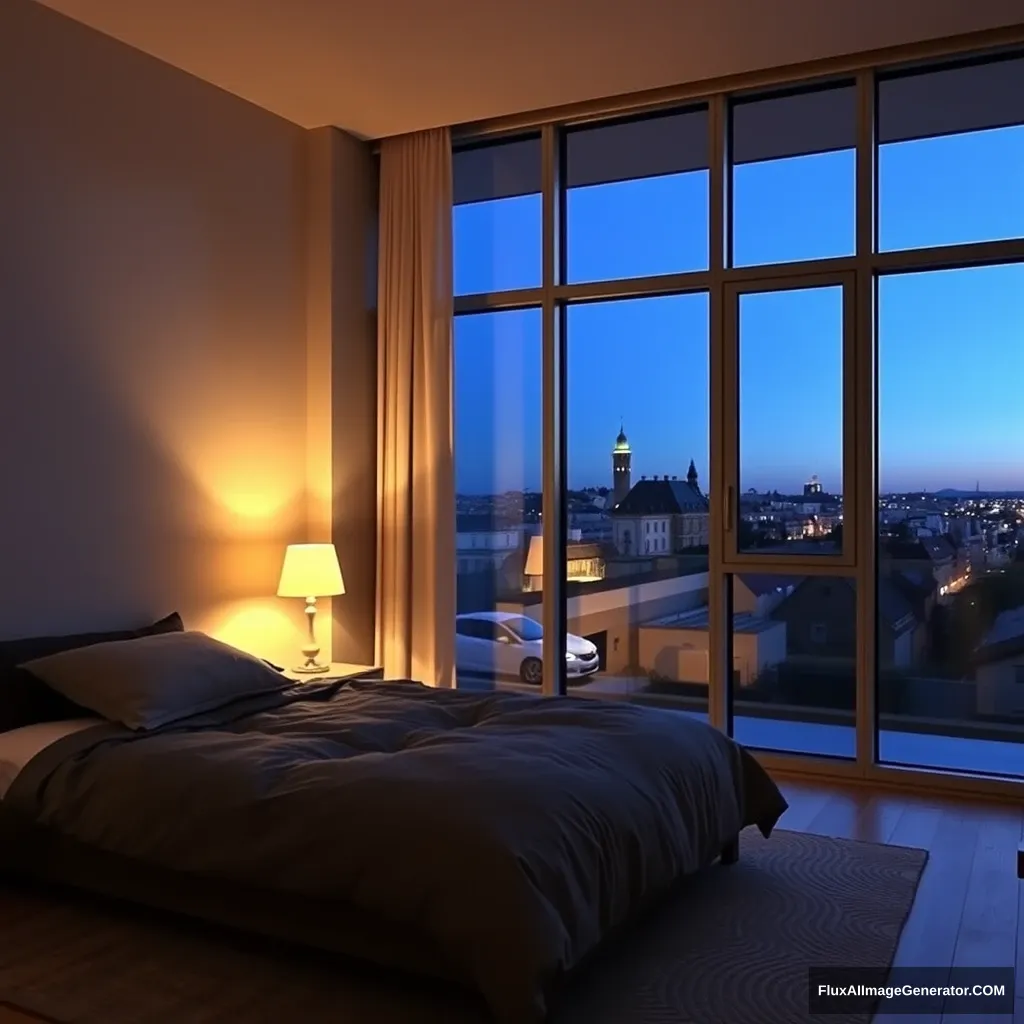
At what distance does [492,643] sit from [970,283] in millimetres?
2797

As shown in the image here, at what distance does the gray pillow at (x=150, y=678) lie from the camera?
332 cm

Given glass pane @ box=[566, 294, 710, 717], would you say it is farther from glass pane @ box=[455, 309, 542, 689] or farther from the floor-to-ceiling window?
glass pane @ box=[455, 309, 542, 689]

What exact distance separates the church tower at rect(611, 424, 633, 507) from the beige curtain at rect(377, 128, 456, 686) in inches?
31.4

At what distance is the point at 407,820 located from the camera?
7.99 ft

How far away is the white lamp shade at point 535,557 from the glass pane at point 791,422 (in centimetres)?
100

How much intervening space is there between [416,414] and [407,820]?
314cm

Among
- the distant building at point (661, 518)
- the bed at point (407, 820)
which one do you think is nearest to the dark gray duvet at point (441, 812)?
the bed at point (407, 820)

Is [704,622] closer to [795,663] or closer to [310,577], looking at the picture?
[795,663]

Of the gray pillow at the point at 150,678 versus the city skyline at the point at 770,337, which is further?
the city skyline at the point at 770,337

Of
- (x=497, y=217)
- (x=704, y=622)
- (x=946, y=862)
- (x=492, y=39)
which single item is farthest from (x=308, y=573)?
(x=946, y=862)

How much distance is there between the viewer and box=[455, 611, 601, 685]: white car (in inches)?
209

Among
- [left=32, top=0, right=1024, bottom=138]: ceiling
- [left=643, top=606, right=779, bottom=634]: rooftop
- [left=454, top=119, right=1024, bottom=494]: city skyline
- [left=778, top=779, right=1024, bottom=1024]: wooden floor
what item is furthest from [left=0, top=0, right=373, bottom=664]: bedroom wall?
[left=778, top=779, right=1024, bottom=1024]: wooden floor

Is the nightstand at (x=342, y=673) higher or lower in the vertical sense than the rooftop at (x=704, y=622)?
lower

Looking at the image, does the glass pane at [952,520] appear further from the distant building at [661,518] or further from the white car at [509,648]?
the white car at [509,648]
